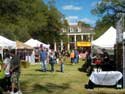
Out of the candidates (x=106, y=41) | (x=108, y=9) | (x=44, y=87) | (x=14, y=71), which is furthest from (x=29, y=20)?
(x=14, y=71)

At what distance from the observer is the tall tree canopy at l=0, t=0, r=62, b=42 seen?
58.4m

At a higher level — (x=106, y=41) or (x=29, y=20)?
(x=29, y=20)

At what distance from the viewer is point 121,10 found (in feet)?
272

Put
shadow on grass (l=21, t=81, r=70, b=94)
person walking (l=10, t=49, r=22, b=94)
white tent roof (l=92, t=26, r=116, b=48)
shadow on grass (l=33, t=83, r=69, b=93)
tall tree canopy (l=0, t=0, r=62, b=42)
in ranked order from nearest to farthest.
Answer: person walking (l=10, t=49, r=22, b=94)
shadow on grass (l=21, t=81, r=70, b=94)
shadow on grass (l=33, t=83, r=69, b=93)
white tent roof (l=92, t=26, r=116, b=48)
tall tree canopy (l=0, t=0, r=62, b=42)

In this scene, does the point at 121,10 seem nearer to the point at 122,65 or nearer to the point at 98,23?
the point at 98,23

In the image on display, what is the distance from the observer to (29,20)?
79.9 m

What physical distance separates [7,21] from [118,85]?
4634 cm

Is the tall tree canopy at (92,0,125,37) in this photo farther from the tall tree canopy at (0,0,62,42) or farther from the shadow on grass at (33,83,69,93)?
the shadow on grass at (33,83,69,93)

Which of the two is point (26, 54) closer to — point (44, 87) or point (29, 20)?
point (29, 20)

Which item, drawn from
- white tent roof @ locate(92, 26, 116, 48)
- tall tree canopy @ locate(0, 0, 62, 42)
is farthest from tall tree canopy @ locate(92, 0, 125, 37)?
white tent roof @ locate(92, 26, 116, 48)

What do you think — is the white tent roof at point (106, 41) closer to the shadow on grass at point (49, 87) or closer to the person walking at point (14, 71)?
the shadow on grass at point (49, 87)

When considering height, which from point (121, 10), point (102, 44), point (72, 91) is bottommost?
point (72, 91)

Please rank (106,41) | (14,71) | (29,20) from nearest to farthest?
(14,71)
(106,41)
(29,20)

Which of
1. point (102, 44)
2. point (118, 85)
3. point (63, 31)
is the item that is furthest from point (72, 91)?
point (63, 31)
